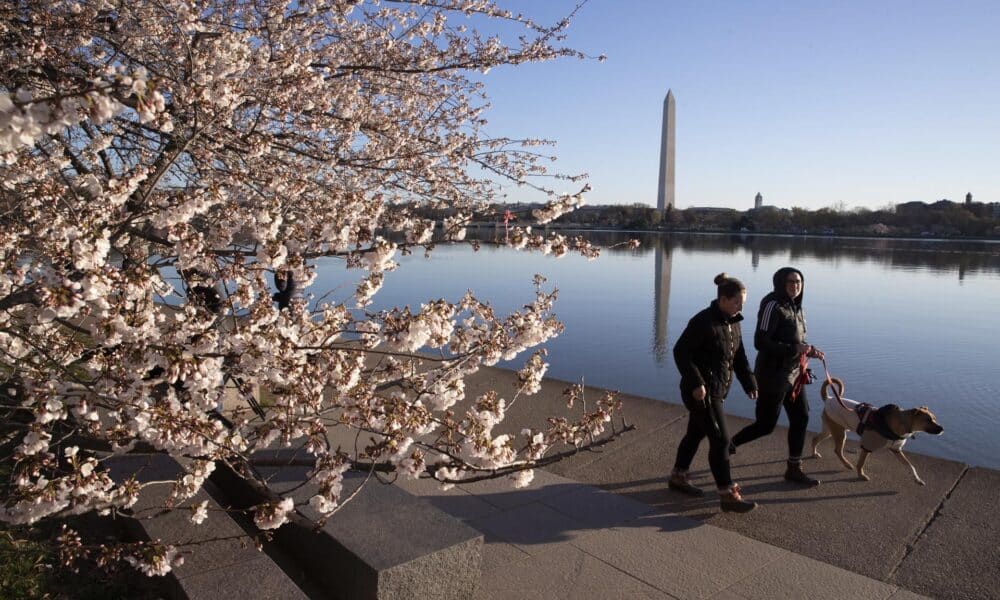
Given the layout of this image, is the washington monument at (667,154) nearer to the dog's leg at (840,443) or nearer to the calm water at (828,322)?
the calm water at (828,322)

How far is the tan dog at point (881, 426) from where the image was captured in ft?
19.0

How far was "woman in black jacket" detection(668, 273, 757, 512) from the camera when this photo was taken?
5.46m

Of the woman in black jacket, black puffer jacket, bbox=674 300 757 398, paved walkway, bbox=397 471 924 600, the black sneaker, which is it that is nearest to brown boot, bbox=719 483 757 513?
the woman in black jacket

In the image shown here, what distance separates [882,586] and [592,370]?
29.8 feet

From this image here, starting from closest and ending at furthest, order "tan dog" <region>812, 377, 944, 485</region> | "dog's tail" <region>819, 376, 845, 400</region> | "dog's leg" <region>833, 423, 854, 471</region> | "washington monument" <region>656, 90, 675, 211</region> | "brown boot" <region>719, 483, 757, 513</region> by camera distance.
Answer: "brown boot" <region>719, 483, 757, 513</region>, "tan dog" <region>812, 377, 944, 485</region>, "dog's leg" <region>833, 423, 854, 471</region>, "dog's tail" <region>819, 376, 845, 400</region>, "washington monument" <region>656, 90, 675, 211</region>

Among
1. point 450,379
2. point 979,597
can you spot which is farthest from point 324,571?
point 979,597

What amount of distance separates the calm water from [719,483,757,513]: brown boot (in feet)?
14.5

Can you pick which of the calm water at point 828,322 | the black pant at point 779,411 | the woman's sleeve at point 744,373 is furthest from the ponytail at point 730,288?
the calm water at point 828,322

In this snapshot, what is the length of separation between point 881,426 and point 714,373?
5.13ft

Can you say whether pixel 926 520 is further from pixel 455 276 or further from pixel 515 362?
pixel 455 276

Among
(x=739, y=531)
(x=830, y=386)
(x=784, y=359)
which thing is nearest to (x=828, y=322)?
(x=830, y=386)

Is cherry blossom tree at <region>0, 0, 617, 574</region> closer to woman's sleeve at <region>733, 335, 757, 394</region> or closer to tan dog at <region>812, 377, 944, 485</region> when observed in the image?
woman's sleeve at <region>733, 335, 757, 394</region>

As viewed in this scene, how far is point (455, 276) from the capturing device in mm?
30375

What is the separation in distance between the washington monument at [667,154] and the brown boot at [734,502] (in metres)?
61.5
